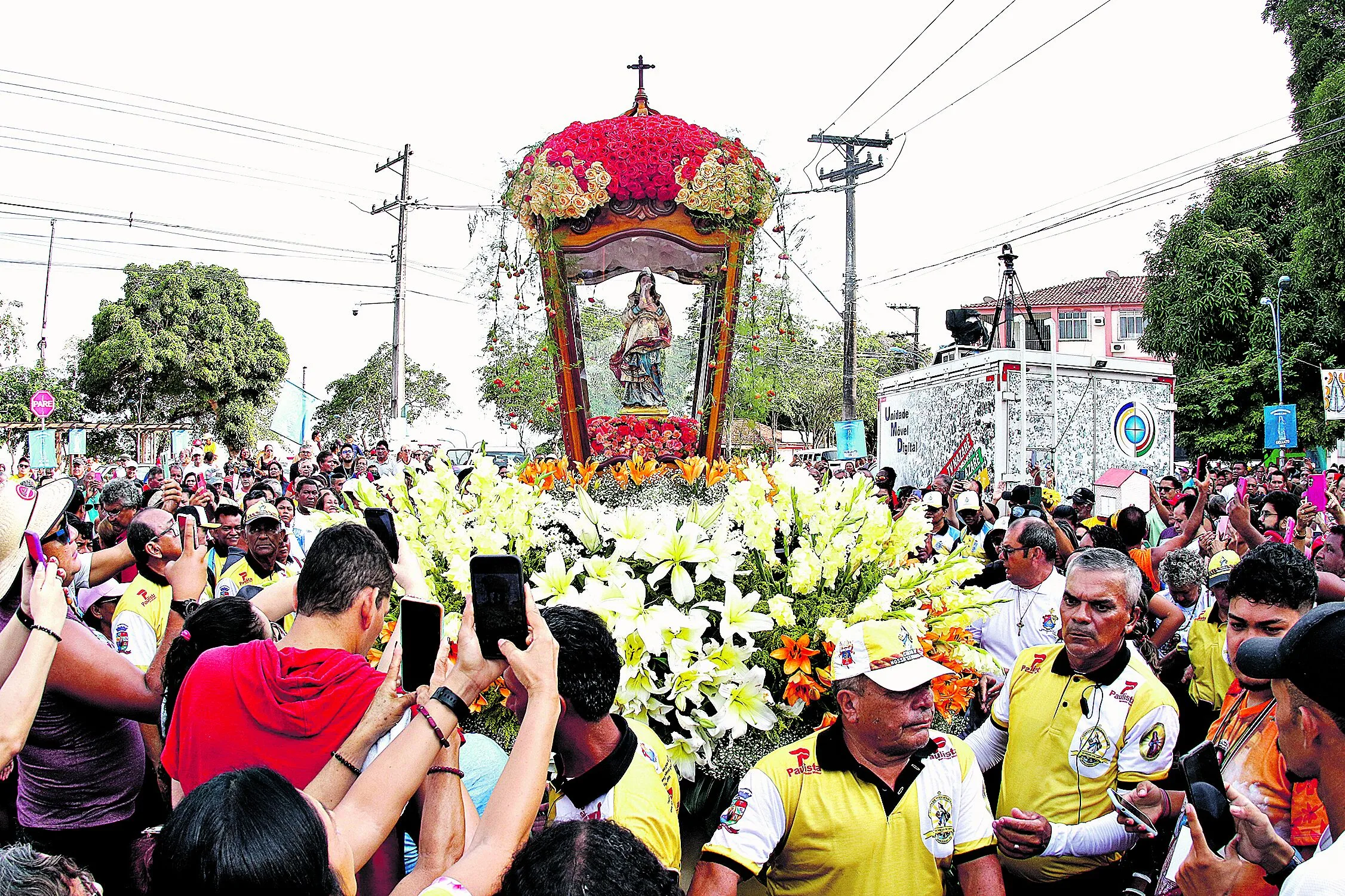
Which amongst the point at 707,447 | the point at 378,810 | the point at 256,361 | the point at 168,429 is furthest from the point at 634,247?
the point at 256,361

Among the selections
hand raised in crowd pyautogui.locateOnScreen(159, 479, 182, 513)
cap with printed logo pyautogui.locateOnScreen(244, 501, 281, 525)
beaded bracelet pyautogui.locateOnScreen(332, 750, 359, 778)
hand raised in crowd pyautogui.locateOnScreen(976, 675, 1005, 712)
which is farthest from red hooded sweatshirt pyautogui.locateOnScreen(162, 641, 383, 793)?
hand raised in crowd pyautogui.locateOnScreen(159, 479, 182, 513)

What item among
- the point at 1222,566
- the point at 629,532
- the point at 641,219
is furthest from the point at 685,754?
the point at 641,219

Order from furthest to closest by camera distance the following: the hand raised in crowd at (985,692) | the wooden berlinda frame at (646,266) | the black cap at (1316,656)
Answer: the wooden berlinda frame at (646,266), the hand raised in crowd at (985,692), the black cap at (1316,656)

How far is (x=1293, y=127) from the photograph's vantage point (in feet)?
82.3

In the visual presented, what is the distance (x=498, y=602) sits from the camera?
79.7 inches

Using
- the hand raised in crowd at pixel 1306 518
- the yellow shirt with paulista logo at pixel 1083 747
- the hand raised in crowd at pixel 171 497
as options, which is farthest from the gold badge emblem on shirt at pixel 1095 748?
the hand raised in crowd at pixel 171 497

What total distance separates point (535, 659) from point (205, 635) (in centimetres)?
122

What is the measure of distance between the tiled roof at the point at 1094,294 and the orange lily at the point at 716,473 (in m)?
50.9

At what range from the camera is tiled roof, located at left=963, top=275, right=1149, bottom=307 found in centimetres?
5394

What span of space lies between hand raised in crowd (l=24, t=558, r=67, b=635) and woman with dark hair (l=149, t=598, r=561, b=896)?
2.70ft

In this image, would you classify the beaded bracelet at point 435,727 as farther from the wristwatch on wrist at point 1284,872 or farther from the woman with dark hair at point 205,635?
the wristwatch on wrist at point 1284,872

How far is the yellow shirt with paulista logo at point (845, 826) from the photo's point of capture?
95.6 inches

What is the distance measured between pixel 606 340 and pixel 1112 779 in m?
4.30

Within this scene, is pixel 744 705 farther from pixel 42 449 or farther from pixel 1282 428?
pixel 1282 428
